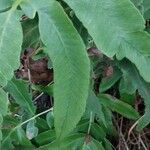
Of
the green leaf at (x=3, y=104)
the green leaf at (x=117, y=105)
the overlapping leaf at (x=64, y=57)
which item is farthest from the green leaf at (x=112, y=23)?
the green leaf at (x=117, y=105)

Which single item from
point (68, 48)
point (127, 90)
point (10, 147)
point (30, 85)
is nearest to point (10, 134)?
point (10, 147)

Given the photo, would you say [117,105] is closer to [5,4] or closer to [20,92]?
[20,92]

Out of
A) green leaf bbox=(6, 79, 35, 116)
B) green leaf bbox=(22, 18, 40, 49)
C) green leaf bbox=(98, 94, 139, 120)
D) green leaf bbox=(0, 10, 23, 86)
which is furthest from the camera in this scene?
green leaf bbox=(98, 94, 139, 120)

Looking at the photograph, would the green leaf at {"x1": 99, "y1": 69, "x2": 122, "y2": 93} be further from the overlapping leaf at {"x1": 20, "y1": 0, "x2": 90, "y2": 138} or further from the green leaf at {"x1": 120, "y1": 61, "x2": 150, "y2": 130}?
the overlapping leaf at {"x1": 20, "y1": 0, "x2": 90, "y2": 138}

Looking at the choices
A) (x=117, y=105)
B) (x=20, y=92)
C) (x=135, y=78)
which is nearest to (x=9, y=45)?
(x=135, y=78)

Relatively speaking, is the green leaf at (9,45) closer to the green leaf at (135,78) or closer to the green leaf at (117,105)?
the green leaf at (135,78)

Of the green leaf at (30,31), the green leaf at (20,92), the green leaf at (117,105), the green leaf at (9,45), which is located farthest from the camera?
the green leaf at (117,105)

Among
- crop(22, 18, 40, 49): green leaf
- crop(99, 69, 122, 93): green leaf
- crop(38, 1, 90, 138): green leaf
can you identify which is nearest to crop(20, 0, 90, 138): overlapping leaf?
crop(38, 1, 90, 138): green leaf
